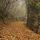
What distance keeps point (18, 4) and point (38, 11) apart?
4.33ft

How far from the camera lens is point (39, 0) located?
4.71 metres

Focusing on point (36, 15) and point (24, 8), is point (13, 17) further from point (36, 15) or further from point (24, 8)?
point (36, 15)

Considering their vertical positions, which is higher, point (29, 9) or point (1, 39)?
point (29, 9)

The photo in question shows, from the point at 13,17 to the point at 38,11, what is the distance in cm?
132

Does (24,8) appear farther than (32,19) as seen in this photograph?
Yes

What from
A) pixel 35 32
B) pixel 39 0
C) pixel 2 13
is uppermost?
pixel 39 0

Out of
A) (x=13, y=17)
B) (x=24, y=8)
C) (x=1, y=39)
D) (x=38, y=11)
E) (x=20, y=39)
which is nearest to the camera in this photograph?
(x=1, y=39)

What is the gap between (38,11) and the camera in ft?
15.5

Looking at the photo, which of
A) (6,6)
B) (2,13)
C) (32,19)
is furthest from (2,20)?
(32,19)

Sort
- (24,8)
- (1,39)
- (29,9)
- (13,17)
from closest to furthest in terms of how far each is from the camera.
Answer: (1,39)
(29,9)
(13,17)
(24,8)

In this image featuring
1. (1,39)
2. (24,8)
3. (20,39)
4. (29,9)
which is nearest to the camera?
(1,39)

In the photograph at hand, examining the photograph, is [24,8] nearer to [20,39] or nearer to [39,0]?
[39,0]

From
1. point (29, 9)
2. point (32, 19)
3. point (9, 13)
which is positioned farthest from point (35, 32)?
point (9, 13)

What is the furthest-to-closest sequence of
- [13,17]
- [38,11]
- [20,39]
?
[13,17] < [38,11] < [20,39]
